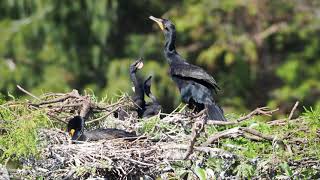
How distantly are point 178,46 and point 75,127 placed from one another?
34.4 feet

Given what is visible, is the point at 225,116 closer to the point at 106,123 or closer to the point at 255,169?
the point at 106,123

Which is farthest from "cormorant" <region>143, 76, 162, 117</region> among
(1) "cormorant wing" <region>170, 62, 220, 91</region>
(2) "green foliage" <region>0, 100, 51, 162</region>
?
(2) "green foliage" <region>0, 100, 51, 162</region>

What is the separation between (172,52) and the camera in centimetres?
989

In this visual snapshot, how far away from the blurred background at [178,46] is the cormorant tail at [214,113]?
8.18 m

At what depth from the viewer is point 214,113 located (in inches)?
354

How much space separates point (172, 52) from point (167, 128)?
2087 mm

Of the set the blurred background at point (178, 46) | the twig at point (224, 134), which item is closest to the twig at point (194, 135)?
the twig at point (224, 134)

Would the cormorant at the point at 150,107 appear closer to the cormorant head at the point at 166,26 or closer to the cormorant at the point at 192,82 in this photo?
the cormorant at the point at 192,82

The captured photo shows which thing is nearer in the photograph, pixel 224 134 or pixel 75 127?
pixel 224 134

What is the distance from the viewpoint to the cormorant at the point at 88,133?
309 inches

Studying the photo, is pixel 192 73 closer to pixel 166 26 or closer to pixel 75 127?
pixel 166 26

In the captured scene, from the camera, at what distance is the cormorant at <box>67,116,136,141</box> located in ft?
25.8

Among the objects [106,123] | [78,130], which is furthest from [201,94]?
[78,130]

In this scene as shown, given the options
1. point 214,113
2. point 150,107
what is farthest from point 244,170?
point 150,107
